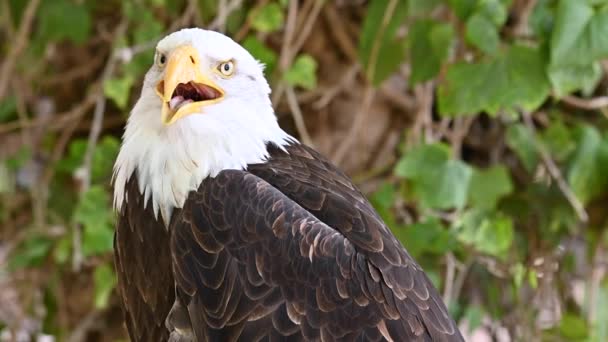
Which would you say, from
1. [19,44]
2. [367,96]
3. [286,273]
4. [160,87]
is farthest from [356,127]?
[286,273]

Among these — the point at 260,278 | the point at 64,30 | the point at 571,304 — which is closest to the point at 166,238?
the point at 260,278

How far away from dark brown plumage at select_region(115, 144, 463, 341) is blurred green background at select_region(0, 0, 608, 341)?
2.48 feet

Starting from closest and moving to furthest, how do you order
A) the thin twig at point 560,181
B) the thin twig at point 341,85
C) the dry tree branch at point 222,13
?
the dry tree branch at point 222,13 < the thin twig at point 560,181 < the thin twig at point 341,85

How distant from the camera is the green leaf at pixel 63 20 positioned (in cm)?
293

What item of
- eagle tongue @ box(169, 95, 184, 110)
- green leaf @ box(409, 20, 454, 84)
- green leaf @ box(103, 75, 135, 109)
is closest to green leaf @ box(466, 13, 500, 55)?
green leaf @ box(409, 20, 454, 84)

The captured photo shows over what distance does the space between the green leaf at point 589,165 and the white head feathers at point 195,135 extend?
1.19 m

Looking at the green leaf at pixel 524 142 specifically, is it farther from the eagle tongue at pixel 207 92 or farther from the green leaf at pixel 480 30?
the eagle tongue at pixel 207 92

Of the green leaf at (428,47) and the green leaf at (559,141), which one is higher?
the green leaf at (428,47)

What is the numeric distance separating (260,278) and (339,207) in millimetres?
208

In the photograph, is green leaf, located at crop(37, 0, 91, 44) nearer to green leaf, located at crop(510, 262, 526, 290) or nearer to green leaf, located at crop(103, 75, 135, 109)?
green leaf, located at crop(103, 75, 135, 109)

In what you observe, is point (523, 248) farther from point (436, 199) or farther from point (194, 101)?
point (194, 101)

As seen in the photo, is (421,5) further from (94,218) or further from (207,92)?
(94,218)

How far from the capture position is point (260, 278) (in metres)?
1.78

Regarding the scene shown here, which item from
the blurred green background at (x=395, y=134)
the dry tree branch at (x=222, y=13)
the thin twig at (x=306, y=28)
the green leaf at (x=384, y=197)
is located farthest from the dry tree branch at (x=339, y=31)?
the green leaf at (x=384, y=197)
